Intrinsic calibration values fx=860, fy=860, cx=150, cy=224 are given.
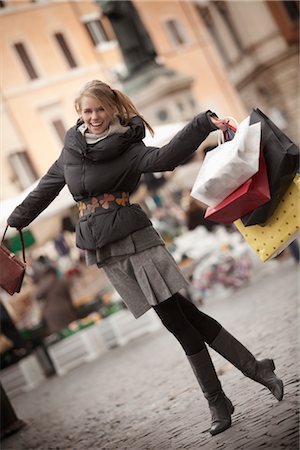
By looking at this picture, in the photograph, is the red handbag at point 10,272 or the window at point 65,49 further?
the window at point 65,49

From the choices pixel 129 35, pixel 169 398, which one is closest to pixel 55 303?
pixel 129 35

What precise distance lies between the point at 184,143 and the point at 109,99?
1.28 feet

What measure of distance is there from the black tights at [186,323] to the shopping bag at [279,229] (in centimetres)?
41

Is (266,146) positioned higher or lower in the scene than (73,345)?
higher

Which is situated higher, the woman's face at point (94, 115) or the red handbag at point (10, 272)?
the woman's face at point (94, 115)

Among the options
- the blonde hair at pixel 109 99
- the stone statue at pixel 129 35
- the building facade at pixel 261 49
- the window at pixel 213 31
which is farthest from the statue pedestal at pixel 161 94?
the window at pixel 213 31

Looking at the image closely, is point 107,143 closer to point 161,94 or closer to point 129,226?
point 129,226

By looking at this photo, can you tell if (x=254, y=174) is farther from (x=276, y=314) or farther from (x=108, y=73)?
(x=108, y=73)

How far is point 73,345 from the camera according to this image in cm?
1101

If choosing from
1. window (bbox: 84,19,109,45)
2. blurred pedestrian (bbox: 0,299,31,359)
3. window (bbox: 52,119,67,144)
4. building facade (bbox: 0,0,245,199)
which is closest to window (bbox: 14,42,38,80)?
building facade (bbox: 0,0,245,199)

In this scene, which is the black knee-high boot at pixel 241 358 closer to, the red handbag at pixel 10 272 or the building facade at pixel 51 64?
the red handbag at pixel 10 272

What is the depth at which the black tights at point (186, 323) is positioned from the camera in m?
3.74

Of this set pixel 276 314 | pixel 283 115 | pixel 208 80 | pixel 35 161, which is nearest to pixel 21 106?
pixel 35 161

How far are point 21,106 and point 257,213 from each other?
2003cm
